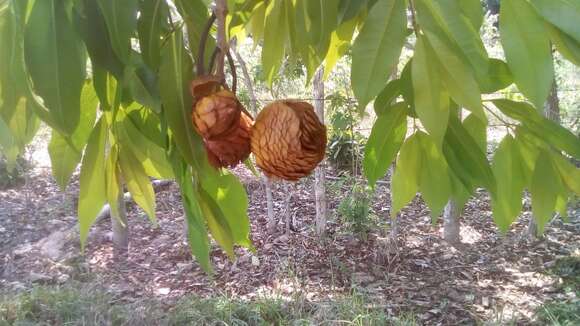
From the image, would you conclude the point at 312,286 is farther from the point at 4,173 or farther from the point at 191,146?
the point at 4,173

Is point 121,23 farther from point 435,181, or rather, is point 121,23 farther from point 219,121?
point 435,181

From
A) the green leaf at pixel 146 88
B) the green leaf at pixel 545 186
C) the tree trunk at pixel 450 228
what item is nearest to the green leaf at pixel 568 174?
the green leaf at pixel 545 186

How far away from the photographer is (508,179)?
0.71 meters

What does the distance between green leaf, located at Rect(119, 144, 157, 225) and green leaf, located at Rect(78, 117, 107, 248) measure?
3 centimetres

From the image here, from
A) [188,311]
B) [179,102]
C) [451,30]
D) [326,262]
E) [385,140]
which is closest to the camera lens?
[451,30]

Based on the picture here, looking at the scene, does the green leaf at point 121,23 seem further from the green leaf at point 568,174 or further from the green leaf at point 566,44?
the green leaf at point 568,174

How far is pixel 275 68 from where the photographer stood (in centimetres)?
79

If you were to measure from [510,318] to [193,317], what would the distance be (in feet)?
4.52

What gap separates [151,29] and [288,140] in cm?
19

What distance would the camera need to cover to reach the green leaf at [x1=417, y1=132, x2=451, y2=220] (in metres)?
0.66

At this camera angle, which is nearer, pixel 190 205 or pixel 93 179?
pixel 190 205

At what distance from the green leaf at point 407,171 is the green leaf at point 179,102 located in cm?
28

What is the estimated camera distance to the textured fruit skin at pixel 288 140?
0.53 metres

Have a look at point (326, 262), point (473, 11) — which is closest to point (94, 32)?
point (473, 11)
